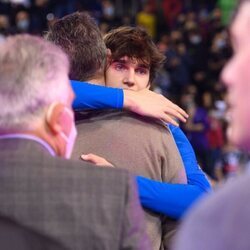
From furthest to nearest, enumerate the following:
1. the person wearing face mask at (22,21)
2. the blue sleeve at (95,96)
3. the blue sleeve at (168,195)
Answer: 1. the person wearing face mask at (22,21)
2. the blue sleeve at (95,96)
3. the blue sleeve at (168,195)

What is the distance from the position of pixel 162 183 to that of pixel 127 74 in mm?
452

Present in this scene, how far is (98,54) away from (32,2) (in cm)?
1270

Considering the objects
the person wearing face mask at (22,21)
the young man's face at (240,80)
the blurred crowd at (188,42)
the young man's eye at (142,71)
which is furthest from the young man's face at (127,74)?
the person wearing face mask at (22,21)

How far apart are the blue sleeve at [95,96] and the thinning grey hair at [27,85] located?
658 millimetres

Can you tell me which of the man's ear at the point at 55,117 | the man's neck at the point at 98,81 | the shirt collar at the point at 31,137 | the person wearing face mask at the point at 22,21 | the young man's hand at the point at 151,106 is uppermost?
the man's ear at the point at 55,117

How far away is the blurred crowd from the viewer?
39.4ft

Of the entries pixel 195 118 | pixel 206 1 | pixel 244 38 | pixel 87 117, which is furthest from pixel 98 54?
pixel 206 1

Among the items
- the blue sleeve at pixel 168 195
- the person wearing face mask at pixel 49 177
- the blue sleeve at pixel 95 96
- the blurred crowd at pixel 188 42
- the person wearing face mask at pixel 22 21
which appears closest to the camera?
the person wearing face mask at pixel 49 177

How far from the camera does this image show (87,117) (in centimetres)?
256

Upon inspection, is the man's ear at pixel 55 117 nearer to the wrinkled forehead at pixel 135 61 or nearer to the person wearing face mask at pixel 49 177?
the person wearing face mask at pixel 49 177

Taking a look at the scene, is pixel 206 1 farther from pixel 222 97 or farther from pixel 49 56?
pixel 49 56

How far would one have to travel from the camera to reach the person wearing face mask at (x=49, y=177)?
1.75 m

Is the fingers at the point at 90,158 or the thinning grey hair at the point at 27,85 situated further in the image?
the fingers at the point at 90,158

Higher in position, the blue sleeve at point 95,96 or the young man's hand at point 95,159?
the blue sleeve at point 95,96
